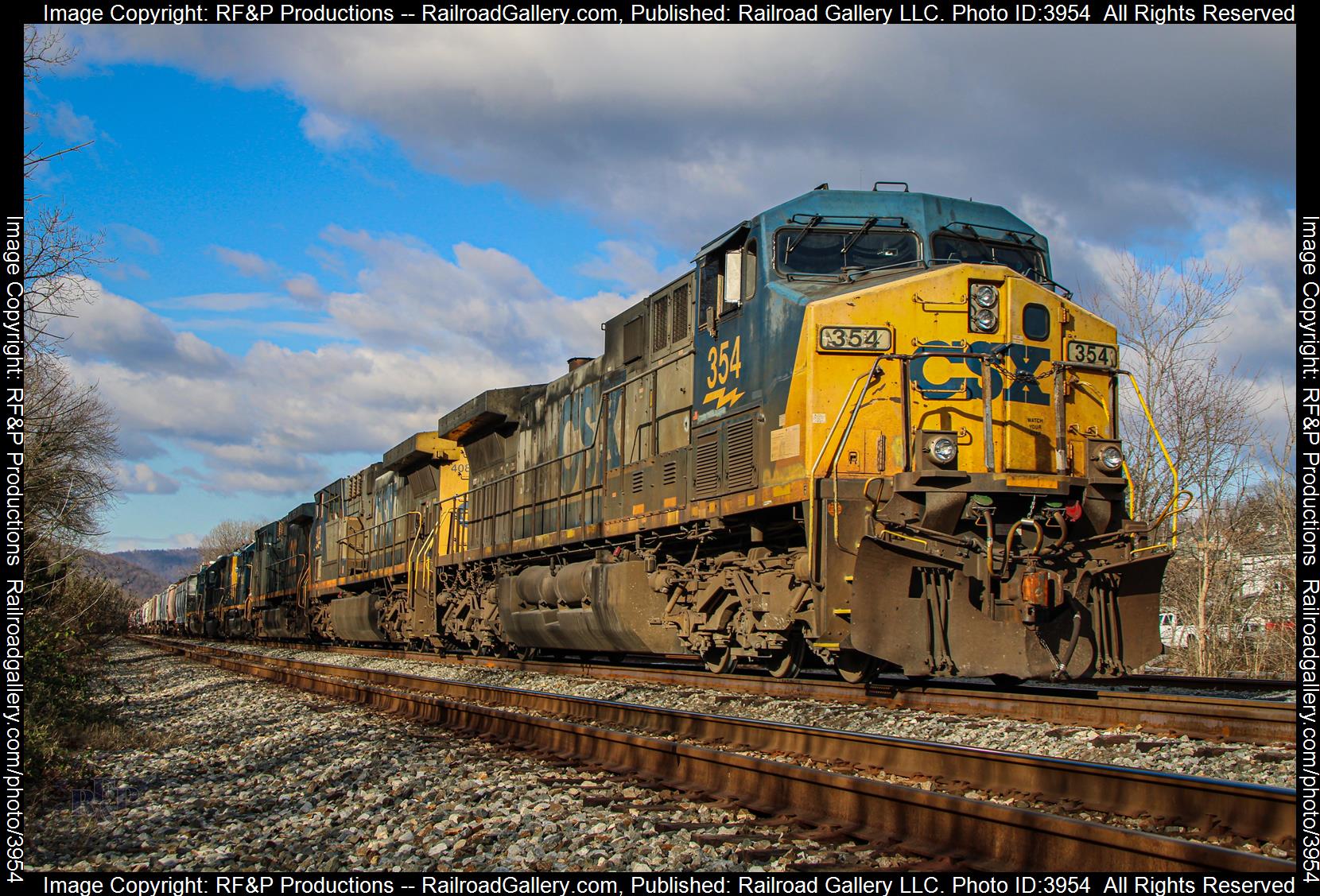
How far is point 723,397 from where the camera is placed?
33.8ft

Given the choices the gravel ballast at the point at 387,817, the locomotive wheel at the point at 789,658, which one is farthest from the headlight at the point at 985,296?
the gravel ballast at the point at 387,817

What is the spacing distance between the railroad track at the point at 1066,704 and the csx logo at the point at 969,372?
2.32m

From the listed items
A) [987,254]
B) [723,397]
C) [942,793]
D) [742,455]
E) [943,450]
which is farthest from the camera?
[723,397]

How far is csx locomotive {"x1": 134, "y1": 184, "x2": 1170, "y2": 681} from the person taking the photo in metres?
8.07

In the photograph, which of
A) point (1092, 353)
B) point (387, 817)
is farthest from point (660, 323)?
point (387, 817)

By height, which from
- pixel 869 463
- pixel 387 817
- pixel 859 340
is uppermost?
pixel 859 340

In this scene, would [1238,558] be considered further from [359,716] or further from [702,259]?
[359,716]

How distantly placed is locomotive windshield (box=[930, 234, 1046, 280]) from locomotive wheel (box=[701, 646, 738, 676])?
4263 mm

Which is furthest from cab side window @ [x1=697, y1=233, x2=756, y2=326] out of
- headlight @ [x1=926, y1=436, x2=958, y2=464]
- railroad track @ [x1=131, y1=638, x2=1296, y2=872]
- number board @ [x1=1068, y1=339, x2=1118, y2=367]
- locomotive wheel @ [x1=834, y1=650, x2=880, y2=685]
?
railroad track @ [x1=131, y1=638, x2=1296, y2=872]

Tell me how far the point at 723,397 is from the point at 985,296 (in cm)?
265

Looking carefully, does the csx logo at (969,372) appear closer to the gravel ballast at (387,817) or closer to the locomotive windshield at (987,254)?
the locomotive windshield at (987,254)

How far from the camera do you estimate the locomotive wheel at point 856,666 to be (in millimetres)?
9273

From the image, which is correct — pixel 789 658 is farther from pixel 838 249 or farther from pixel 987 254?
pixel 987 254

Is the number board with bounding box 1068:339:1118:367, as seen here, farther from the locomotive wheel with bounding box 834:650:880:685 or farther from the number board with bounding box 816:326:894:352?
the locomotive wheel with bounding box 834:650:880:685
